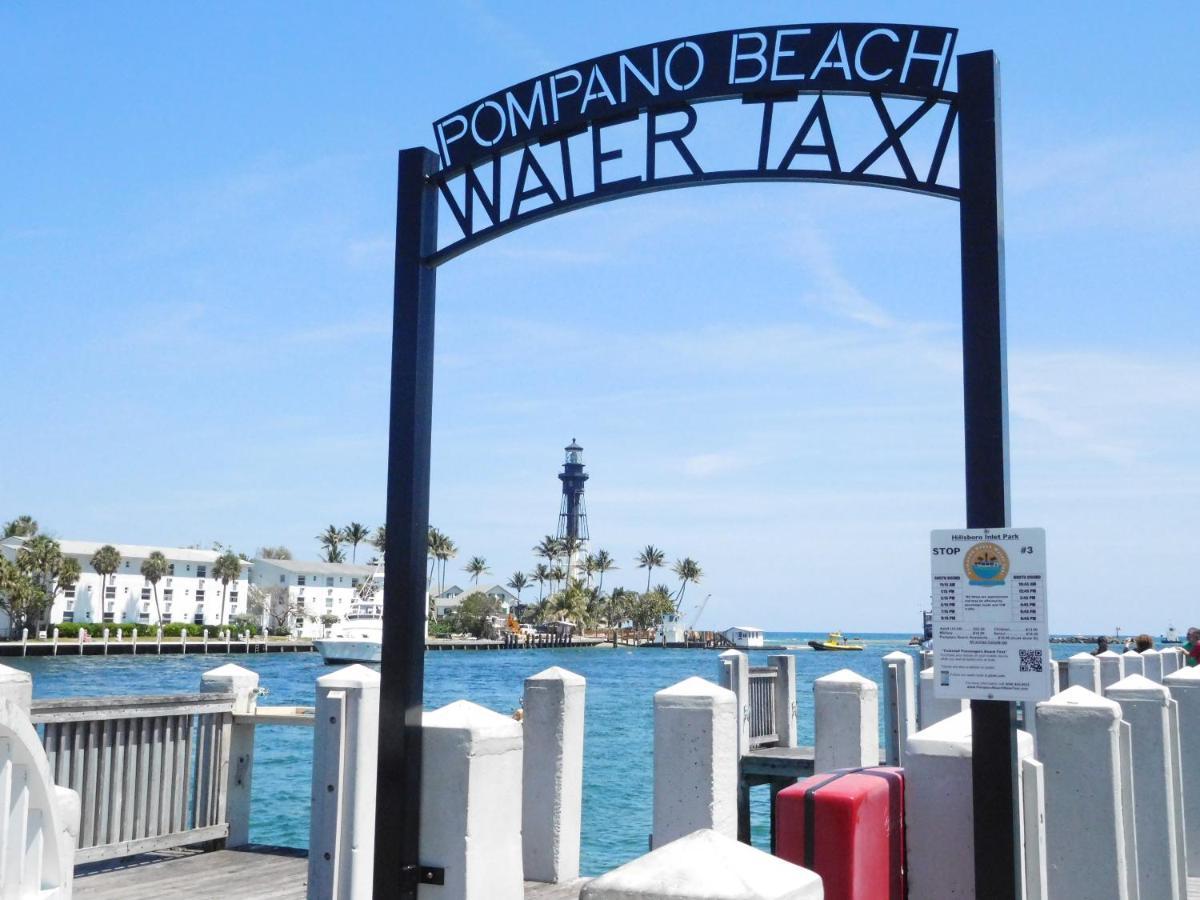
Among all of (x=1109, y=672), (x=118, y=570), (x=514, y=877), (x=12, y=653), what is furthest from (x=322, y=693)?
(x=118, y=570)

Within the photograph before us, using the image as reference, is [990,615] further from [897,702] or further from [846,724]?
[897,702]

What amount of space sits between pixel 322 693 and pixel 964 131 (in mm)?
4421

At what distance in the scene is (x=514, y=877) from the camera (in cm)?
519

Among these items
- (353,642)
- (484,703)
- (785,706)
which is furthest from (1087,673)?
(353,642)

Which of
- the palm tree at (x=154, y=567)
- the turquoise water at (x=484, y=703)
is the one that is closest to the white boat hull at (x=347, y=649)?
the turquoise water at (x=484, y=703)

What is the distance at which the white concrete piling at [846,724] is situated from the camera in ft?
36.2

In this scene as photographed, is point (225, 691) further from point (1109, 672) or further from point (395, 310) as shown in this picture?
point (1109, 672)

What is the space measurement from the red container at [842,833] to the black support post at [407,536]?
191 cm

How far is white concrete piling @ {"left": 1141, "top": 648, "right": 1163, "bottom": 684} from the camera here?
17.6 metres

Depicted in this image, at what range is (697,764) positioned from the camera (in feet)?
18.1

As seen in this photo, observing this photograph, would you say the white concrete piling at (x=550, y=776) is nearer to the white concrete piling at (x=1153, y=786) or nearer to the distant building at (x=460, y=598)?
the white concrete piling at (x=1153, y=786)

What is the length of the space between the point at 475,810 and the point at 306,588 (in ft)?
386

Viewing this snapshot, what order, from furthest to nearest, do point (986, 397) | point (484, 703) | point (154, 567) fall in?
point (154, 567), point (484, 703), point (986, 397)

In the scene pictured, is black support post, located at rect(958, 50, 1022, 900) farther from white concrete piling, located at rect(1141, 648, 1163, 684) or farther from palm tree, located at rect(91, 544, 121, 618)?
palm tree, located at rect(91, 544, 121, 618)
